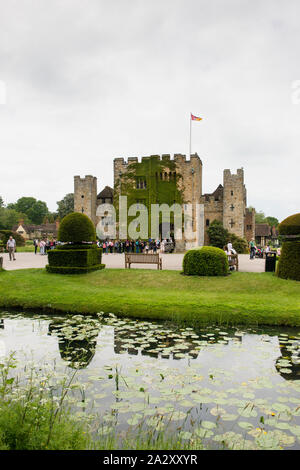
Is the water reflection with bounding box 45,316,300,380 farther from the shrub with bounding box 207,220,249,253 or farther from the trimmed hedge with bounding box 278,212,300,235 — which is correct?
the shrub with bounding box 207,220,249,253

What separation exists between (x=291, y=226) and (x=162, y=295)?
20.9 ft

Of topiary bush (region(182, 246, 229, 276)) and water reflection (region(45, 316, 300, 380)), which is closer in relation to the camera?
water reflection (region(45, 316, 300, 380))

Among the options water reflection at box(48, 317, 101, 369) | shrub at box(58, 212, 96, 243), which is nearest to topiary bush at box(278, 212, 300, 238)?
water reflection at box(48, 317, 101, 369)

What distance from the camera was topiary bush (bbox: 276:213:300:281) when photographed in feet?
40.7

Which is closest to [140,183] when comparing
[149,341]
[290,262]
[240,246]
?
[240,246]

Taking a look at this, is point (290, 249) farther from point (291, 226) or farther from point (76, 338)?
point (76, 338)

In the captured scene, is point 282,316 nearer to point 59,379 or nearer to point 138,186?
point 59,379

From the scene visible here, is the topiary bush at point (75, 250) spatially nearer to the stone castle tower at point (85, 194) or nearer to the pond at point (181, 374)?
the pond at point (181, 374)

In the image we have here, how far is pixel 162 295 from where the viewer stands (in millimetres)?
10766

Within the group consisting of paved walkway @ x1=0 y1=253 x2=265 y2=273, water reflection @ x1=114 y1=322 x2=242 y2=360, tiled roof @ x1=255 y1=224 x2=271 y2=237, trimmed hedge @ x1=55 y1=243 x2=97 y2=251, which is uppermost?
tiled roof @ x1=255 y1=224 x2=271 y2=237

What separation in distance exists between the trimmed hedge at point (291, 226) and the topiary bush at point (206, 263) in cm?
270

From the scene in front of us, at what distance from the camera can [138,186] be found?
41719 millimetres

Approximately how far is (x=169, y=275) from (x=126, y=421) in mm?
9739

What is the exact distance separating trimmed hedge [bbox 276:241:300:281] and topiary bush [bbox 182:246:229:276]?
224 cm
